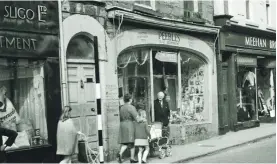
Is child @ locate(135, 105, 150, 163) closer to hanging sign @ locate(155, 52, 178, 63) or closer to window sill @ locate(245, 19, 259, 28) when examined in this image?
hanging sign @ locate(155, 52, 178, 63)

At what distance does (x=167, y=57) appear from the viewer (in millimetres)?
14797

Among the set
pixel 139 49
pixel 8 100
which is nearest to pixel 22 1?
pixel 8 100

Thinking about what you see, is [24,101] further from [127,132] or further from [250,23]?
[250,23]

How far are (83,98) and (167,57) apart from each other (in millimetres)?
4113

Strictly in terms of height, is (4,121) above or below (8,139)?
above

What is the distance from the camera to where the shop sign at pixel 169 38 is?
47.3 ft

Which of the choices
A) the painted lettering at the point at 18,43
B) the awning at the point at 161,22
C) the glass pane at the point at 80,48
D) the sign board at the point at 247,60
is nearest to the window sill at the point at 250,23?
the sign board at the point at 247,60

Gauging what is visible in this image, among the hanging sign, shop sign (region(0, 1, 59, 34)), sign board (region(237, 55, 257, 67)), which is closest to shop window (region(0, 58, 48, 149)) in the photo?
shop sign (region(0, 1, 59, 34))

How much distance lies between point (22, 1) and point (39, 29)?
778 mm

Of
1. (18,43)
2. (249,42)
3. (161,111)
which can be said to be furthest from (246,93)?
(18,43)

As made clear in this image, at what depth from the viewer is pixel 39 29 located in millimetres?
10523

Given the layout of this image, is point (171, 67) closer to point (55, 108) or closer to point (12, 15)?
point (55, 108)

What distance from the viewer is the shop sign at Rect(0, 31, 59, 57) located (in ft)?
32.2

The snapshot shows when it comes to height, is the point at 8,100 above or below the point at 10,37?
below
